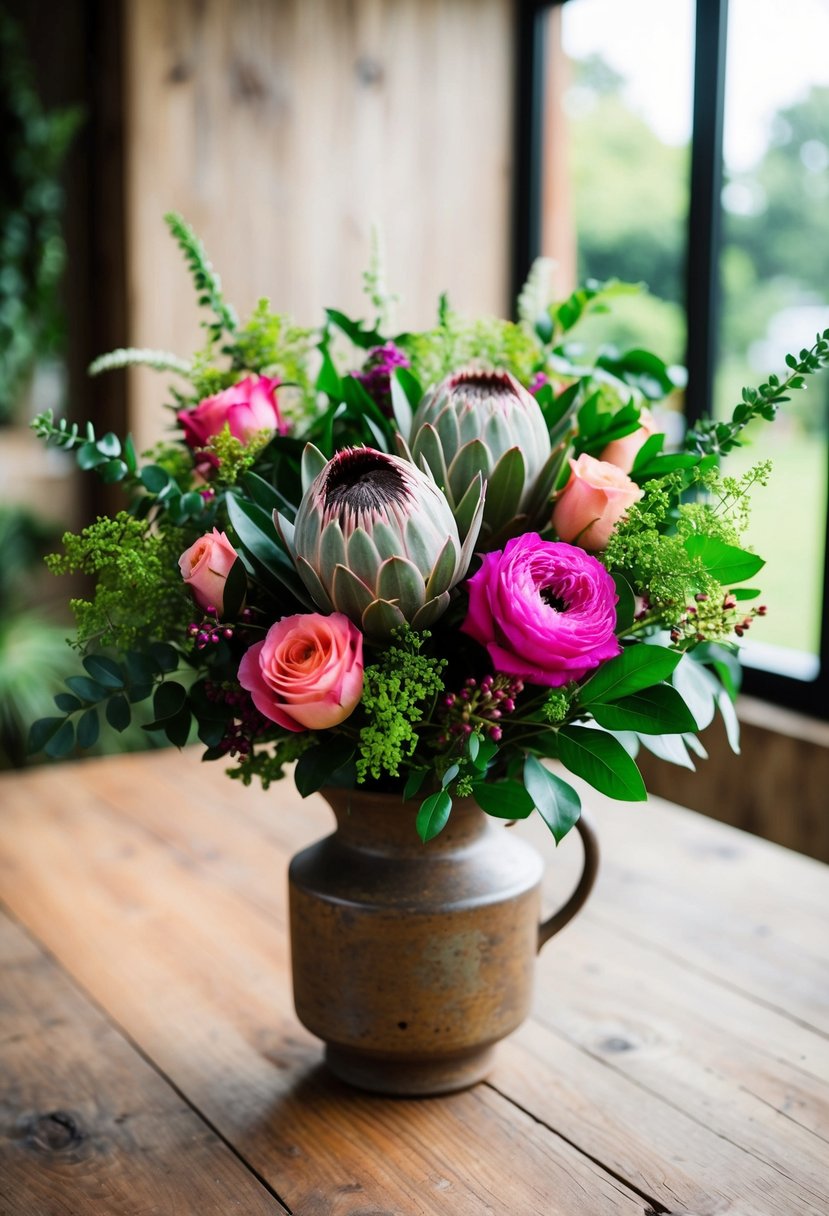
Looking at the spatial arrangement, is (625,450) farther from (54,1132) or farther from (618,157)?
(618,157)

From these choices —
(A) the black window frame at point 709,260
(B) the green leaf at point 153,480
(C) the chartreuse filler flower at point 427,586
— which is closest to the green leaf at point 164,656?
(C) the chartreuse filler flower at point 427,586

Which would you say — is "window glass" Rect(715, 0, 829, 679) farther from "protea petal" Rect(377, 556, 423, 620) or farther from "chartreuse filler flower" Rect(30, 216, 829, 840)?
"protea petal" Rect(377, 556, 423, 620)

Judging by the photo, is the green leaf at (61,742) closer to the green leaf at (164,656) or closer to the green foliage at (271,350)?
the green leaf at (164,656)

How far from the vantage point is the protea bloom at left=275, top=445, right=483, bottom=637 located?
652 millimetres

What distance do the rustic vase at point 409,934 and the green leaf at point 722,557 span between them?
23 centimetres

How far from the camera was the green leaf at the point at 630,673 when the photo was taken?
685mm

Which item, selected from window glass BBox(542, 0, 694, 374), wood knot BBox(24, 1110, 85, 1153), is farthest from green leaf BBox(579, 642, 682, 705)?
window glass BBox(542, 0, 694, 374)

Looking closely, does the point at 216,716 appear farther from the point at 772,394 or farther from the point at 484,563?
the point at 772,394

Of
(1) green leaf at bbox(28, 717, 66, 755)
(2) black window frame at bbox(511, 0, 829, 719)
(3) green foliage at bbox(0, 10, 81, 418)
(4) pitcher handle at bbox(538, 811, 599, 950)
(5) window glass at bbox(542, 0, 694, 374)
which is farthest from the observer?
(3) green foliage at bbox(0, 10, 81, 418)

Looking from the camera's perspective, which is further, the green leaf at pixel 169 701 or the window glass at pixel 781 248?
the window glass at pixel 781 248

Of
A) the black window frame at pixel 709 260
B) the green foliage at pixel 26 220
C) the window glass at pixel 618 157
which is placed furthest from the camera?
the green foliage at pixel 26 220

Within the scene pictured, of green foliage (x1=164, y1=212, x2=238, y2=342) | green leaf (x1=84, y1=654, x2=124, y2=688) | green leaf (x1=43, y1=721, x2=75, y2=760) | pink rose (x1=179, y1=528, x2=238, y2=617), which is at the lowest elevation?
green leaf (x1=43, y1=721, x2=75, y2=760)

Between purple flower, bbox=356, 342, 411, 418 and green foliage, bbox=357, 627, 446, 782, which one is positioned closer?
green foliage, bbox=357, 627, 446, 782

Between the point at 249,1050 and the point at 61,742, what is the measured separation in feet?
1.07
